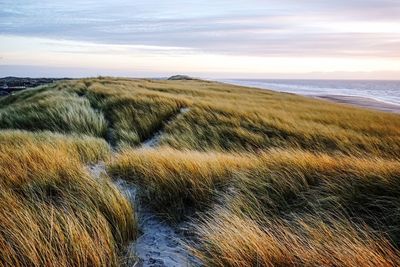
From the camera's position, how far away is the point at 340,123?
41.9 ft

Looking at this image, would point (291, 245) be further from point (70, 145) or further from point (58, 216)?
point (70, 145)

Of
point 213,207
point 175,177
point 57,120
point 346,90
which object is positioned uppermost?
point 175,177

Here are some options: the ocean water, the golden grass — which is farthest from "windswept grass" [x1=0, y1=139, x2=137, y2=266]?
the ocean water

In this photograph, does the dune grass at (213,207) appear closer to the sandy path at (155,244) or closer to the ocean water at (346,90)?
the sandy path at (155,244)

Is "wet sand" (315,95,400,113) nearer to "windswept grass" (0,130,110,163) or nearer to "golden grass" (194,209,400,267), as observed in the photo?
"windswept grass" (0,130,110,163)

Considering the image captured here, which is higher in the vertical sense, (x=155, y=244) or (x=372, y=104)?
(x=155, y=244)

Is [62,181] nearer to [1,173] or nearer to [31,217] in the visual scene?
[1,173]

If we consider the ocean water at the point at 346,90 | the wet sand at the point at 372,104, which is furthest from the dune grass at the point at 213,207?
the ocean water at the point at 346,90

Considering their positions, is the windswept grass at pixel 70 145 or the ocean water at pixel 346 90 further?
the ocean water at pixel 346 90

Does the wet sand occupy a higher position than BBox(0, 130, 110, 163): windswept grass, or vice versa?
BBox(0, 130, 110, 163): windswept grass

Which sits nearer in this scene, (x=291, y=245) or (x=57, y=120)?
(x=291, y=245)

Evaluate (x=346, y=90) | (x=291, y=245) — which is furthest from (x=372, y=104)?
(x=291, y=245)

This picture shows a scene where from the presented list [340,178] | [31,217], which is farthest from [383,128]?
[31,217]

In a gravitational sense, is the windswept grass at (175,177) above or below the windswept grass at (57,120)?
above
